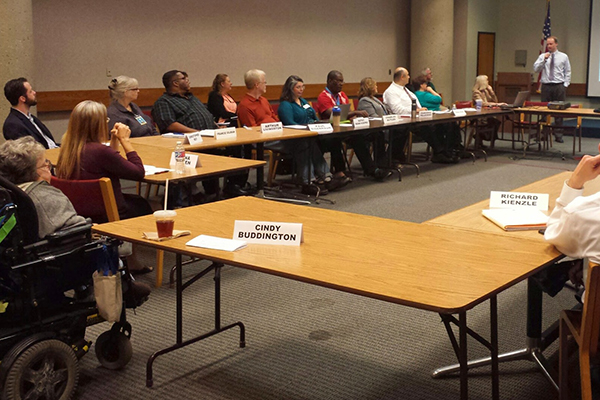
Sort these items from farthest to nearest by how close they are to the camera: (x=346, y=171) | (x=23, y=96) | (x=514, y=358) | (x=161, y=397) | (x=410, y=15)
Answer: (x=410, y=15), (x=346, y=171), (x=23, y=96), (x=514, y=358), (x=161, y=397)

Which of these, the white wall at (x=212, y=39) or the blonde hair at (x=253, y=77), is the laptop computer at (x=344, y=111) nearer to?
the blonde hair at (x=253, y=77)

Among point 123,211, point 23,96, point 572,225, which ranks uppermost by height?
point 23,96

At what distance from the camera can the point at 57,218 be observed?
272 cm

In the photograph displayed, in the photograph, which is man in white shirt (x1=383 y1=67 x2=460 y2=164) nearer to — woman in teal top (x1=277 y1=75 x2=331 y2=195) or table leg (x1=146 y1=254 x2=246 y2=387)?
woman in teal top (x1=277 y1=75 x2=331 y2=195)

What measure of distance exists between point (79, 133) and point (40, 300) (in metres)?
1.30

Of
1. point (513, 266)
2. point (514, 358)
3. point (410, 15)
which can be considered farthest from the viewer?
point (410, 15)

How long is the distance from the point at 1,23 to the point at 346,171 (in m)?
3.90

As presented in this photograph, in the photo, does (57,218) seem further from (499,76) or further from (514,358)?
(499,76)

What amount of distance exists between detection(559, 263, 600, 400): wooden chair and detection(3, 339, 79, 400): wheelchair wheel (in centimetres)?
175

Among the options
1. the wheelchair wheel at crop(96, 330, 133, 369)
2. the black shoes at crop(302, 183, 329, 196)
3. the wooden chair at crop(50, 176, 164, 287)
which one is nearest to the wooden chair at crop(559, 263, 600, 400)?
the wheelchair wheel at crop(96, 330, 133, 369)

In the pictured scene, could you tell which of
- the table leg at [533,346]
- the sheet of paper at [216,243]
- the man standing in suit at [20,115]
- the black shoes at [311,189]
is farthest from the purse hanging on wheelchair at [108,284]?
the black shoes at [311,189]

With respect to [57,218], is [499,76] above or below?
above

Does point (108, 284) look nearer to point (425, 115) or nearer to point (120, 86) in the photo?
point (120, 86)

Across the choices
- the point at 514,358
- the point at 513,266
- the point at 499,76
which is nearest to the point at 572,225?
the point at 513,266
